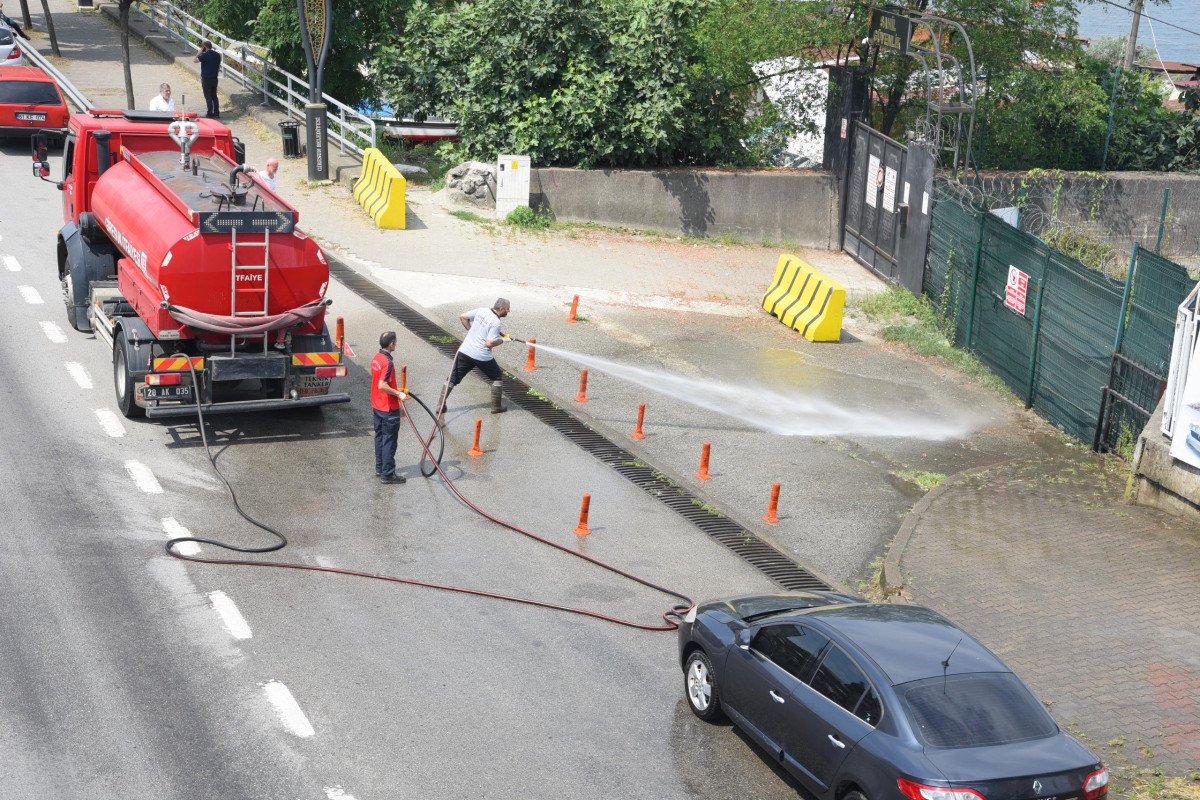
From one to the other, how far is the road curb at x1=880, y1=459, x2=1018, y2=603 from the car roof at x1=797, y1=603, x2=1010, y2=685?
2.78m

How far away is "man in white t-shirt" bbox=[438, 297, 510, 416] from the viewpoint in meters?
15.1

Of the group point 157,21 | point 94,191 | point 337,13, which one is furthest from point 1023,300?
point 157,21

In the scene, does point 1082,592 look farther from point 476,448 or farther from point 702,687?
point 476,448

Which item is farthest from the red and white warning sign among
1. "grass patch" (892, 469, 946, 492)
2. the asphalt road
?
the asphalt road

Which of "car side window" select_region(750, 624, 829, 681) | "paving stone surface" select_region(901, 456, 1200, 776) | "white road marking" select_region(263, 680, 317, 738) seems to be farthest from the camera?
"paving stone surface" select_region(901, 456, 1200, 776)

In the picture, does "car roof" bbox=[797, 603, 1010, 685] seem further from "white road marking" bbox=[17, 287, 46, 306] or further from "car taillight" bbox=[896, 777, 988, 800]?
"white road marking" bbox=[17, 287, 46, 306]

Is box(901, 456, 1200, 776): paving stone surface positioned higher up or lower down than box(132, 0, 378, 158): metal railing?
lower down

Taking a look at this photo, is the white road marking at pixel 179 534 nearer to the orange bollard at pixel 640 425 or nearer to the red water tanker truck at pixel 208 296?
the red water tanker truck at pixel 208 296

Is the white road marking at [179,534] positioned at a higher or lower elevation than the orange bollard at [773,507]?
lower

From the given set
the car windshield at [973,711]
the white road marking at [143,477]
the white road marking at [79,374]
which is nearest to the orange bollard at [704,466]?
the white road marking at [143,477]

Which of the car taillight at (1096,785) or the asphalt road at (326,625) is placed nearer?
the car taillight at (1096,785)

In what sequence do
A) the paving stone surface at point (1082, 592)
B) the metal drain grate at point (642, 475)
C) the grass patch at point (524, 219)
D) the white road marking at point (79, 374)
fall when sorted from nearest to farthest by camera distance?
the paving stone surface at point (1082, 592) < the metal drain grate at point (642, 475) < the white road marking at point (79, 374) < the grass patch at point (524, 219)

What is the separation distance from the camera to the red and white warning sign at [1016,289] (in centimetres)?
1764

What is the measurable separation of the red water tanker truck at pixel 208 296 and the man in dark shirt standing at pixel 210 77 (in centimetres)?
1415
